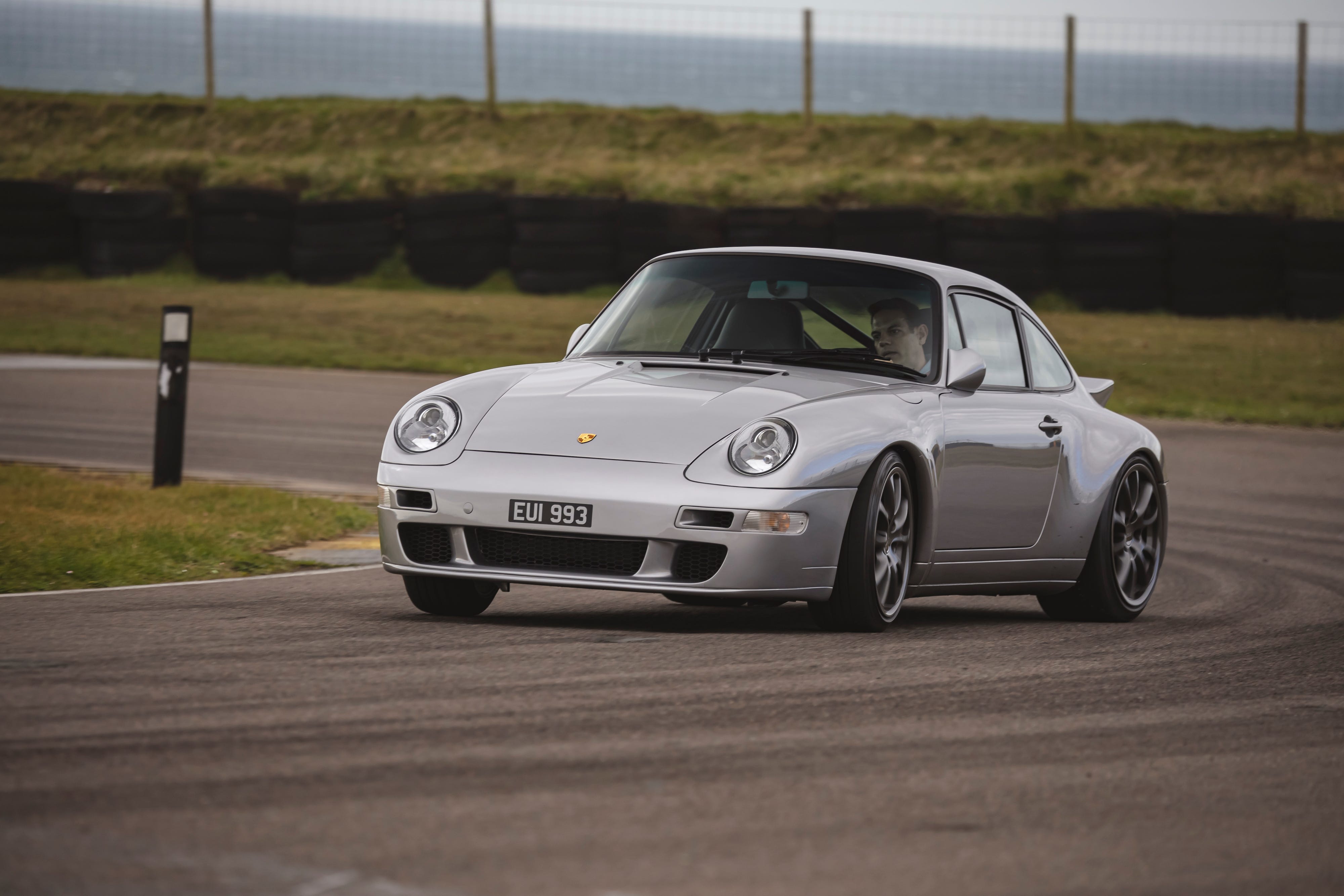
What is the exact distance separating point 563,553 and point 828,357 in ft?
5.16

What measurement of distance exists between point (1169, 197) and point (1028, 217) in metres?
4.10

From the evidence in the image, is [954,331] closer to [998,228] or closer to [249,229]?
[998,228]

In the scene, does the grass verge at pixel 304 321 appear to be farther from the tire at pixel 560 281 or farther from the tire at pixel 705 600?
the tire at pixel 705 600

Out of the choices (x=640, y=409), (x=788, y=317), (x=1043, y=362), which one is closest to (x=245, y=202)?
(x=1043, y=362)

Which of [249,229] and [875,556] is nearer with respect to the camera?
[875,556]

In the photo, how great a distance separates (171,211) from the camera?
2598 centimetres

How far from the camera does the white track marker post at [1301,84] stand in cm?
2725

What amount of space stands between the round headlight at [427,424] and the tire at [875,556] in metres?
1.43

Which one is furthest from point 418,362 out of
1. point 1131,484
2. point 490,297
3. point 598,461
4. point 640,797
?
point 640,797

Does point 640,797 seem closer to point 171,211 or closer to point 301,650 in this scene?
point 301,650

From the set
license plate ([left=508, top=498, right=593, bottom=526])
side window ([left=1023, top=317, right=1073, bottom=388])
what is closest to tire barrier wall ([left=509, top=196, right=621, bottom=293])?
side window ([left=1023, top=317, right=1073, bottom=388])

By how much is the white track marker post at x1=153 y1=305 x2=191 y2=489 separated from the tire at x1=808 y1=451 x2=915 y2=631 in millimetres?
5200

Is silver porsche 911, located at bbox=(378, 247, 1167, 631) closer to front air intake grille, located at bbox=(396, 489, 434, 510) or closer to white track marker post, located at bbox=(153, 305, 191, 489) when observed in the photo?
front air intake grille, located at bbox=(396, 489, 434, 510)

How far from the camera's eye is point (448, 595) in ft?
23.3
